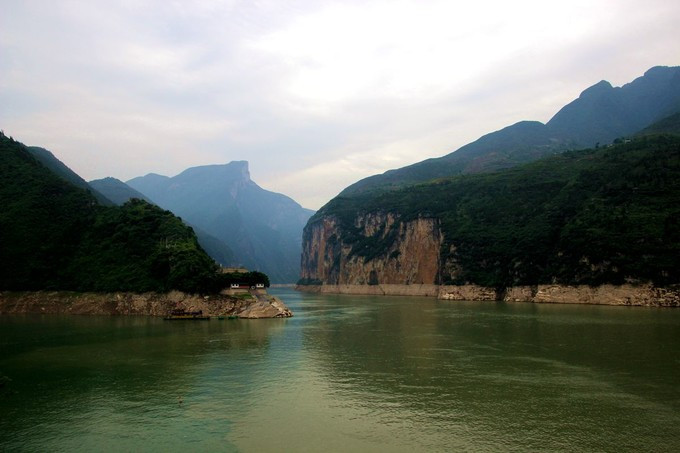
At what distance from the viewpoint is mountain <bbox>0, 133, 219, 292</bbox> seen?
3406 inches

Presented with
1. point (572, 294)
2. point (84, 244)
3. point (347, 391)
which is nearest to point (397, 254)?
point (572, 294)

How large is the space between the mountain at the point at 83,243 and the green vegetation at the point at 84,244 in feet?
0.51

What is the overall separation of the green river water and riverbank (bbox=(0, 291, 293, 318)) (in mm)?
23356

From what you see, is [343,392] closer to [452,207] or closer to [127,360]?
[127,360]

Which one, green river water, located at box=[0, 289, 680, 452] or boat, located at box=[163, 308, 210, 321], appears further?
boat, located at box=[163, 308, 210, 321]

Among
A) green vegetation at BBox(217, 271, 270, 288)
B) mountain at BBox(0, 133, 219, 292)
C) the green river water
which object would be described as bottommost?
the green river water

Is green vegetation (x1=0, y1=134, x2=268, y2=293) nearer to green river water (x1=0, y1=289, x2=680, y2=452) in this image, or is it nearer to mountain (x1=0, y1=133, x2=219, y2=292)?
mountain (x1=0, y1=133, x2=219, y2=292)

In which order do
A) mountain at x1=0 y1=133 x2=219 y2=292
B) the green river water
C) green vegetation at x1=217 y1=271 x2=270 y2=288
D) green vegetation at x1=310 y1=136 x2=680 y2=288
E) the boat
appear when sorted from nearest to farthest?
the green river water → the boat → green vegetation at x1=217 y1=271 x2=270 y2=288 → mountain at x1=0 y1=133 x2=219 y2=292 → green vegetation at x1=310 y1=136 x2=680 y2=288

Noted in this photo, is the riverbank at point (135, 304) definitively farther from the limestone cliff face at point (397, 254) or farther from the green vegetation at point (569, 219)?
the limestone cliff face at point (397, 254)

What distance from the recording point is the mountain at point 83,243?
86500mm

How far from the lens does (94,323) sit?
71625mm

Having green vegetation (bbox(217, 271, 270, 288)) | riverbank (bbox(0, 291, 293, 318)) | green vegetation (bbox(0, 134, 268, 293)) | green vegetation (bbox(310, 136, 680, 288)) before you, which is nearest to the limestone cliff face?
green vegetation (bbox(310, 136, 680, 288))

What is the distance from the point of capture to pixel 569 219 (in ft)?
391

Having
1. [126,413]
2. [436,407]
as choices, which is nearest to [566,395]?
[436,407]
